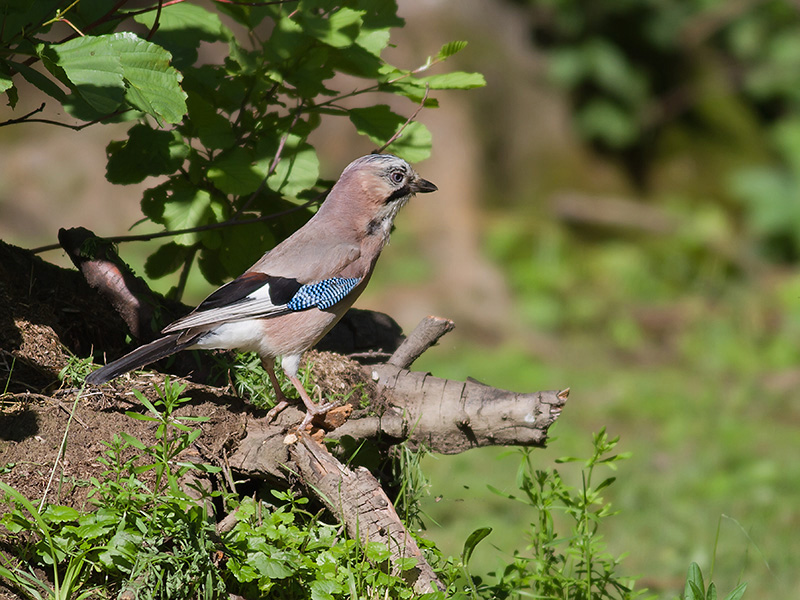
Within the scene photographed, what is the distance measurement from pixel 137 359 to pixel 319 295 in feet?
2.48

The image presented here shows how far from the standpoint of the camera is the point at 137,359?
3186 mm

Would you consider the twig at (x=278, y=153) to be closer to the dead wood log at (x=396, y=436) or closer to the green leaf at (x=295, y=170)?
the green leaf at (x=295, y=170)

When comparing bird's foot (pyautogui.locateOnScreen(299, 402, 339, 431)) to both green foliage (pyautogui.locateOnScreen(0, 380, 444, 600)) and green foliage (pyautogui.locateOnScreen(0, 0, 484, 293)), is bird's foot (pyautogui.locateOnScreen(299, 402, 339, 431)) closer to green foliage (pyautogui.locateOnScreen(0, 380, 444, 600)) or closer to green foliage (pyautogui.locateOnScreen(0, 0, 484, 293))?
green foliage (pyautogui.locateOnScreen(0, 380, 444, 600))

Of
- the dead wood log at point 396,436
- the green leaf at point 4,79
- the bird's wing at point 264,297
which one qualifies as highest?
the green leaf at point 4,79

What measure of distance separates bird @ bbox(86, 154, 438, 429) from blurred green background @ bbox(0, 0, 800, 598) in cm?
310

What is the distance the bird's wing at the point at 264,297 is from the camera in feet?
11.3

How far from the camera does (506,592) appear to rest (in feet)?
10.1

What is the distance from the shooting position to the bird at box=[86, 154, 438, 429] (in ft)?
11.1

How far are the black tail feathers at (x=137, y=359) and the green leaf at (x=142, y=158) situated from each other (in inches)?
25.5

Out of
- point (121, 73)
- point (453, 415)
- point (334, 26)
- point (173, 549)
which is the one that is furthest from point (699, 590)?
point (121, 73)

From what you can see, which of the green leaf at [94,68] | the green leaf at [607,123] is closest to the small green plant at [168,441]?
the green leaf at [94,68]

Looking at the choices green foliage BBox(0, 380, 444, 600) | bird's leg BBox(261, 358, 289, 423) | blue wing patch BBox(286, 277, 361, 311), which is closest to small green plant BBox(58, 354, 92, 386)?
green foliage BBox(0, 380, 444, 600)

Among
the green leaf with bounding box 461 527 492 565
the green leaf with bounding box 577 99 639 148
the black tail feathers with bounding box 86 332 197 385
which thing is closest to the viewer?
the green leaf with bounding box 461 527 492 565

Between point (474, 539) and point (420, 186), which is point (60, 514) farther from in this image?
point (420, 186)
